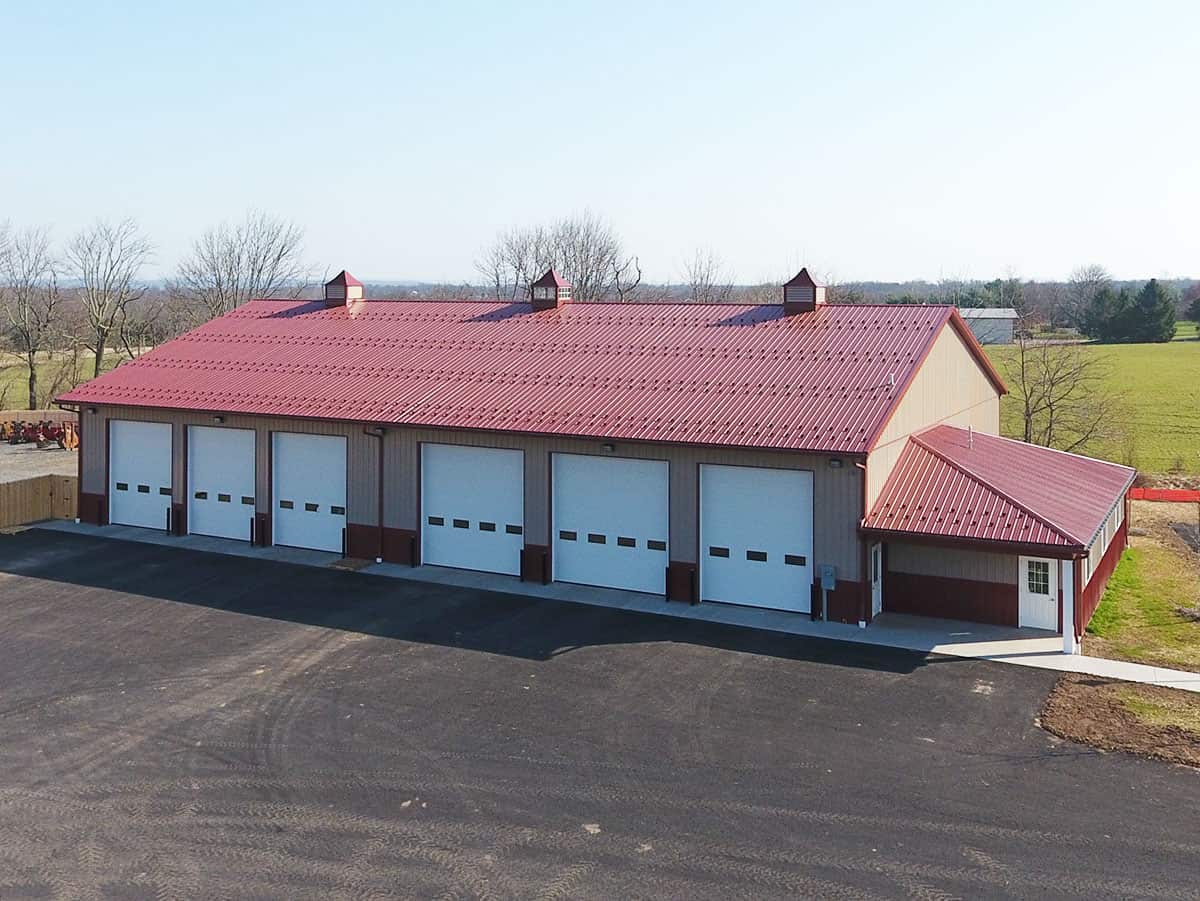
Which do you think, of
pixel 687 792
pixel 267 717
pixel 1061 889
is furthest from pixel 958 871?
pixel 267 717

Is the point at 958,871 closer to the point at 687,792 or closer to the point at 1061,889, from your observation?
the point at 1061,889

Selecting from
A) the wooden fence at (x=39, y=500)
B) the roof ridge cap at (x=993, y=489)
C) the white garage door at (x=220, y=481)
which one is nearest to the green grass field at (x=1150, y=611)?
the roof ridge cap at (x=993, y=489)

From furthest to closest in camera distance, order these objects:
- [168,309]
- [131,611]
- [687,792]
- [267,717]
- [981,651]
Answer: [168,309], [131,611], [981,651], [267,717], [687,792]

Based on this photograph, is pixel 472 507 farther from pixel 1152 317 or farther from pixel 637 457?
pixel 1152 317

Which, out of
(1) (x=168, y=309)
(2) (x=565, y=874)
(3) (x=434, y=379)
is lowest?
(2) (x=565, y=874)

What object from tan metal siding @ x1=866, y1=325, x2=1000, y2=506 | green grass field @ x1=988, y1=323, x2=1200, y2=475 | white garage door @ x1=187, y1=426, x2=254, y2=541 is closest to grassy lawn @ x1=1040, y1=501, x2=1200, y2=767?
tan metal siding @ x1=866, y1=325, x2=1000, y2=506

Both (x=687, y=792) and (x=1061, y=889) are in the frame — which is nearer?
(x=1061, y=889)

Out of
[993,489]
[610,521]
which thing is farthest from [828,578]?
[610,521]
